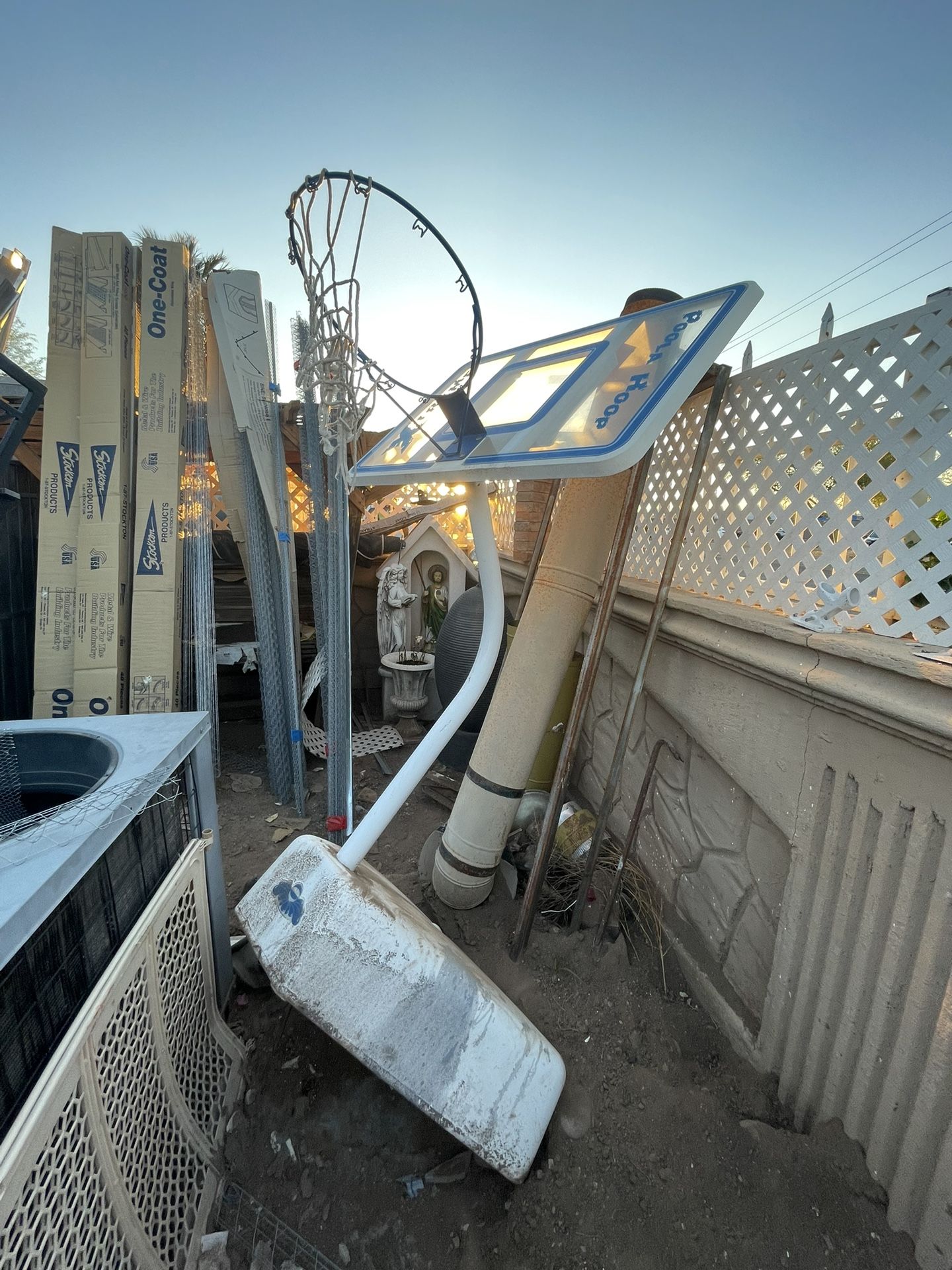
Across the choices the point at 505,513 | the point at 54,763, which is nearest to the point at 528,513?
the point at 505,513

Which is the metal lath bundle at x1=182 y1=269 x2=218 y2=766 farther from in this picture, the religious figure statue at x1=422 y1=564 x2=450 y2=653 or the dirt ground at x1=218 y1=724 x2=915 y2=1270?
the dirt ground at x1=218 y1=724 x2=915 y2=1270

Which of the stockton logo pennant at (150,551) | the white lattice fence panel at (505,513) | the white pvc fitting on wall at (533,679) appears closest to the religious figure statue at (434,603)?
the white lattice fence panel at (505,513)

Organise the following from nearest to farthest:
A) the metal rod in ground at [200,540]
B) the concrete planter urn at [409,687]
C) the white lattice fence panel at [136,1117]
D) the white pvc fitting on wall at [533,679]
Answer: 1. the white lattice fence panel at [136,1117]
2. the white pvc fitting on wall at [533,679]
3. the metal rod in ground at [200,540]
4. the concrete planter urn at [409,687]

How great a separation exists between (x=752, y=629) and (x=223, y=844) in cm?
312

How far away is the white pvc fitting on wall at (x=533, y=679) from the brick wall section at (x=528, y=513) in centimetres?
147

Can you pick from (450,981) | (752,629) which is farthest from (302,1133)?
(752,629)

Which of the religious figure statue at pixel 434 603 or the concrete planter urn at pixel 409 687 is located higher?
the religious figure statue at pixel 434 603

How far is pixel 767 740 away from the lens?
1753 mm

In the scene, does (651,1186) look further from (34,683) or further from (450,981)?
(34,683)

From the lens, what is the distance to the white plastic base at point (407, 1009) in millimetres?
1444

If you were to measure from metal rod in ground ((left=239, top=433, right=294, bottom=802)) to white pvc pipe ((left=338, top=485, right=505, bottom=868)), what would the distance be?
2.29 metres

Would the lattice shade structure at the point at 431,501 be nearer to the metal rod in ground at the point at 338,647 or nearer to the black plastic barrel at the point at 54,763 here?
the metal rod in ground at the point at 338,647

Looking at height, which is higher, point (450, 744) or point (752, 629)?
point (752, 629)

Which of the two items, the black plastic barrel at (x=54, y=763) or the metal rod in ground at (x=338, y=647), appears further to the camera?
the metal rod in ground at (x=338, y=647)
